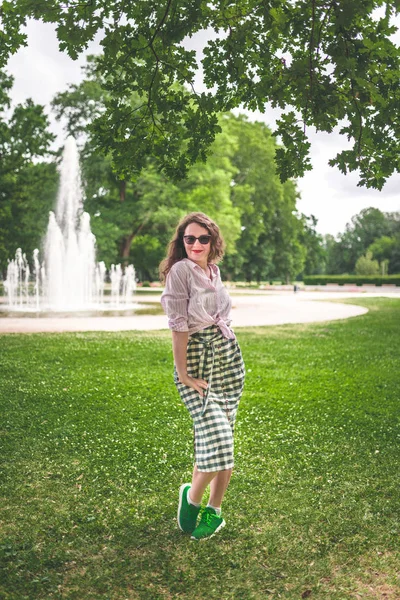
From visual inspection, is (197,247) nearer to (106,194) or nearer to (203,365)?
(203,365)

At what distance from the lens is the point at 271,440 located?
5.48 meters

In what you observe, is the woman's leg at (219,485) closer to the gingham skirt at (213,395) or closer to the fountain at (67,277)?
the gingham skirt at (213,395)

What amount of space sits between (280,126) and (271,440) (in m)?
2.86

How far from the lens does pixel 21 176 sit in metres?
28.9

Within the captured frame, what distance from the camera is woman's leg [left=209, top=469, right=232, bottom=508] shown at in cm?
329

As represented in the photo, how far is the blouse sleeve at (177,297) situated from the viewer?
128 inches

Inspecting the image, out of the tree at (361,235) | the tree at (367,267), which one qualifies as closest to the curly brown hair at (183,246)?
the tree at (367,267)

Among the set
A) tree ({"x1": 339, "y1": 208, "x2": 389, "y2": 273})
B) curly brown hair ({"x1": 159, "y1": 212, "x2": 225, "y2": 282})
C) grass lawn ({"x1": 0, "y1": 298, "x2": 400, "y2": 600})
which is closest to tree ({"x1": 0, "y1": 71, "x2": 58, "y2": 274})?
grass lawn ({"x1": 0, "y1": 298, "x2": 400, "y2": 600})

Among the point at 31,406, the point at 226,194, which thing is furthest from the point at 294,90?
the point at 226,194

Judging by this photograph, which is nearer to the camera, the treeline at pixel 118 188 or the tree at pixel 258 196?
the treeline at pixel 118 188

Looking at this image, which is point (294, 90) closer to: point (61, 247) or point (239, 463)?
point (239, 463)

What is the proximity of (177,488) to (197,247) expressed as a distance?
191 cm

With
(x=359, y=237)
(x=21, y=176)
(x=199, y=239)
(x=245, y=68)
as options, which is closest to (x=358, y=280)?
(x=21, y=176)

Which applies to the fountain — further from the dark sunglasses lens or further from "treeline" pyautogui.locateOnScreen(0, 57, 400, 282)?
the dark sunglasses lens
